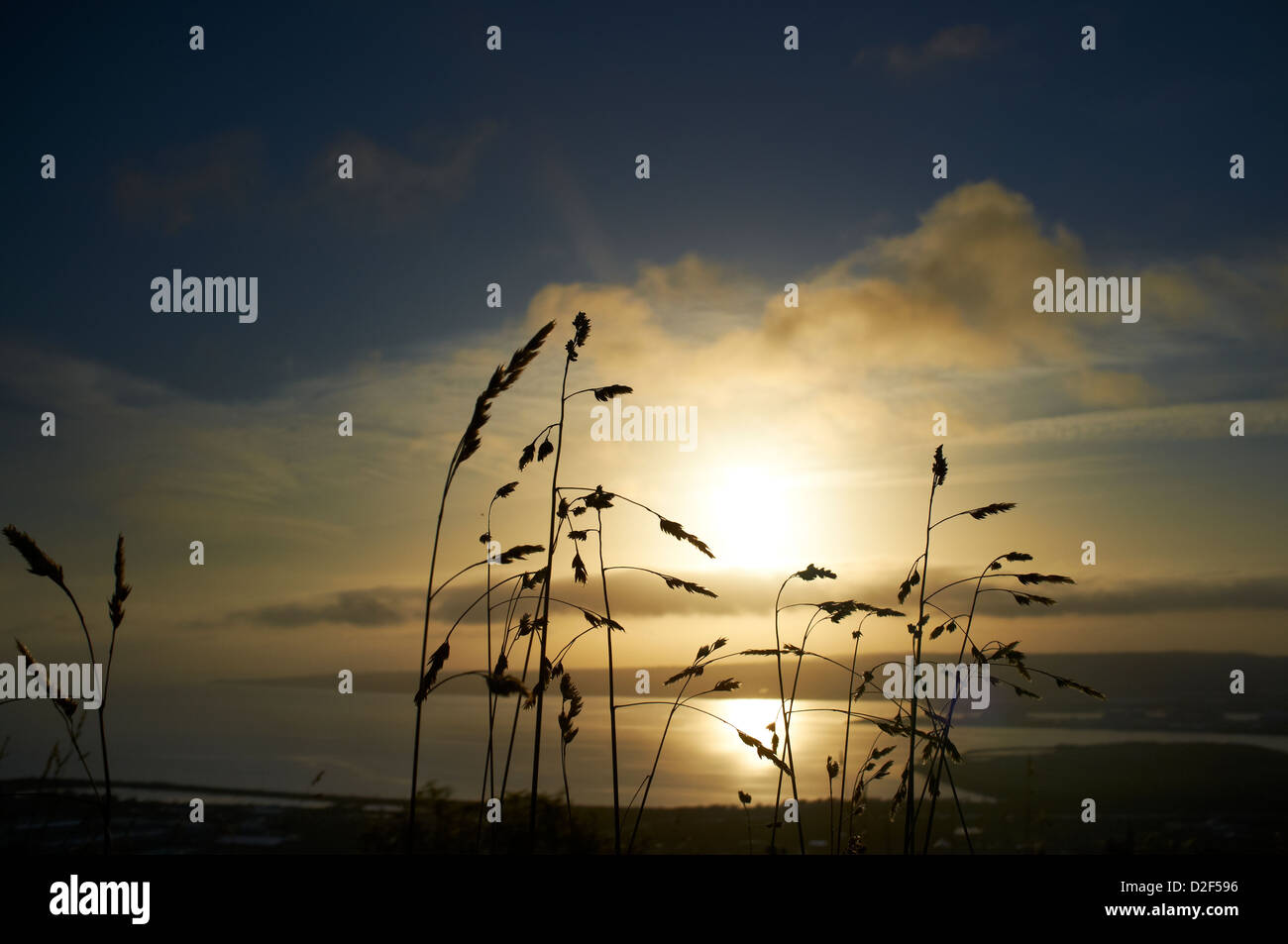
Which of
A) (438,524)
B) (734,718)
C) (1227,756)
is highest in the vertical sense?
(438,524)
